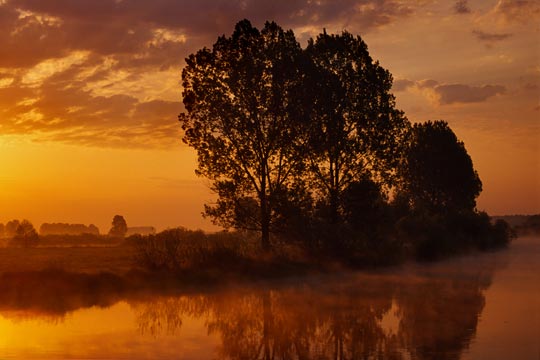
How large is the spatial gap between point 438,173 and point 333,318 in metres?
58.9

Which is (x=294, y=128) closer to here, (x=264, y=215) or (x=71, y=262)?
(x=264, y=215)

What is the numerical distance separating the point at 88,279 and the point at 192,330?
10444 millimetres

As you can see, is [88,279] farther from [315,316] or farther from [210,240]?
[315,316]

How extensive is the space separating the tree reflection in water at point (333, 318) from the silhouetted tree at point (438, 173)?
4426cm

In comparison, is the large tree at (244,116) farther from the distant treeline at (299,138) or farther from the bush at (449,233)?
the bush at (449,233)

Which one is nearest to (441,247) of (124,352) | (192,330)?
(192,330)

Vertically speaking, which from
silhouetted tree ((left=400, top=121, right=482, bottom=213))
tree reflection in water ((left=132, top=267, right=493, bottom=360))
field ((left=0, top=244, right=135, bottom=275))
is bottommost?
tree reflection in water ((left=132, top=267, right=493, bottom=360))

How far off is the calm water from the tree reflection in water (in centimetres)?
4

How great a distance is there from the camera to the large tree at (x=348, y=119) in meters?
44.5

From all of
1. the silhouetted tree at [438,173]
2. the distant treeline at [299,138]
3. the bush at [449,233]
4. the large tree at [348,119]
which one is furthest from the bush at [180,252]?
the silhouetted tree at [438,173]

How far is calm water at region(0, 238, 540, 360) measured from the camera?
15508 millimetres

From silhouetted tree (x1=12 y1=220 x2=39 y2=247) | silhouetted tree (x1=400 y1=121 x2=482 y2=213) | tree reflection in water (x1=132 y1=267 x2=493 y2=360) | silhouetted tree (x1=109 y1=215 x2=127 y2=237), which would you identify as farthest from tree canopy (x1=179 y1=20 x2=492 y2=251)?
silhouetted tree (x1=109 y1=215 x2=127 y2=237)

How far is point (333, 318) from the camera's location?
807 inches

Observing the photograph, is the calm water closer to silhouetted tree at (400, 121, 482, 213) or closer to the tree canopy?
the tree canopy
